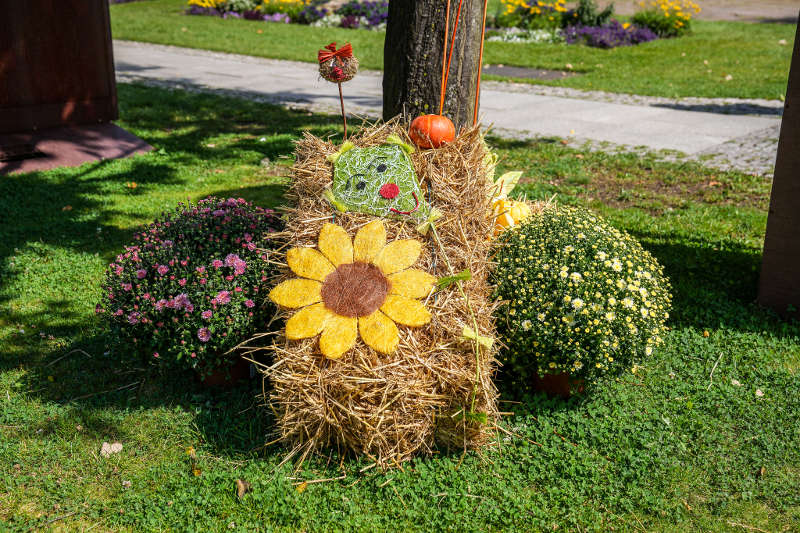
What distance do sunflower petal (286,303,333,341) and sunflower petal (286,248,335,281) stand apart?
177mm

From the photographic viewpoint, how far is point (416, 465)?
3133mm

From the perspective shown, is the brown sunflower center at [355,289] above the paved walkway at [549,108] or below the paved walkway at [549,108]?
below

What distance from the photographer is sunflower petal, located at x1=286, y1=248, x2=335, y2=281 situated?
3232mm

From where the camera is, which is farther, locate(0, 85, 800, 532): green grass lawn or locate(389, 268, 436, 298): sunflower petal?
locate(389, 268, 436, 298): sunflower petal

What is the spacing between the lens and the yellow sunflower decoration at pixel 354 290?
304 centimetres

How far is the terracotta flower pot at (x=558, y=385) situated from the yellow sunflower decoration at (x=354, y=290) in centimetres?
99

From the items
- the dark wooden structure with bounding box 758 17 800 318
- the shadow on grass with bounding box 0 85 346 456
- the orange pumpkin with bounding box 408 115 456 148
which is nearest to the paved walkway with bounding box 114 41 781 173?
the shadow on grass with bounding box 0 85 346 456

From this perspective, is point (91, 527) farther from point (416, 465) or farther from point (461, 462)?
point (461, 462)

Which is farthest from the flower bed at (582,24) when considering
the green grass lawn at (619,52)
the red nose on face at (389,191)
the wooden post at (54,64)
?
the red nose on face at (389,191)

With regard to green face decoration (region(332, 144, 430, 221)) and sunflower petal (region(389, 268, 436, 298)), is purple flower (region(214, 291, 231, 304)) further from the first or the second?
sunflower petal (region(389, 268, 436, 298))

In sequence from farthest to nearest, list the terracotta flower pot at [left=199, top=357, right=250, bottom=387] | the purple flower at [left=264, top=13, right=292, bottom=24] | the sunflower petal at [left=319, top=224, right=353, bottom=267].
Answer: the purple flower at [left=264, top=13, right=292, bottom=24], the terracotta flower pot at [left=199, top=357, right=250, bottom=387], the sunflower petal at [left=319, top=224, right=353, bottom=267]

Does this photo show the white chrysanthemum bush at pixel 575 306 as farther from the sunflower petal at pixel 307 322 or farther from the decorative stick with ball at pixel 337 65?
the decorative stick with ball at pixel 337 65

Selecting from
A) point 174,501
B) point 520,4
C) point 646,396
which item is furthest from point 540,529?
point 520,4

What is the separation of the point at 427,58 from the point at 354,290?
160 centimetres
